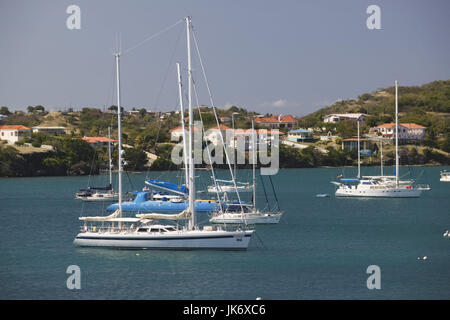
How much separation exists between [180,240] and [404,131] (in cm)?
13764

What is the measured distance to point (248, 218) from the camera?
45.2 m

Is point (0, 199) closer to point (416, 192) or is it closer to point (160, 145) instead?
point (416, 192)

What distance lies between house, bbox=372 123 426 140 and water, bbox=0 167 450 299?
11318 centimetres

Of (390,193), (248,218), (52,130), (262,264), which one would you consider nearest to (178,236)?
(262,264)

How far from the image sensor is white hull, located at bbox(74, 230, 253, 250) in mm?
33812

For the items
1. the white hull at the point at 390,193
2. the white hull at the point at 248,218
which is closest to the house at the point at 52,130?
the white hull at the point at 390,193

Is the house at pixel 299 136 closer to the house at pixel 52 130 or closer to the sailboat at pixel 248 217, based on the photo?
the house at pixel 52 130

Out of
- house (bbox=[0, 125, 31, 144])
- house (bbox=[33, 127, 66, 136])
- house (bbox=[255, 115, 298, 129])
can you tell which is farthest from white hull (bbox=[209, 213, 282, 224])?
house (bbox=[255, 115, 298, 129])

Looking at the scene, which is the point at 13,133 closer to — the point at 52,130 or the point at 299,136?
the point at 52,130

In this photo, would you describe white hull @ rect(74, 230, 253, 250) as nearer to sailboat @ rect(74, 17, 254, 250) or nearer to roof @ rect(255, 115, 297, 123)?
sailboat @ rect(74, 17, 254, 250)

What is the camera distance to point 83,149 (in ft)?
399

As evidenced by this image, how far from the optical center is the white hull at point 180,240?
1331 inches

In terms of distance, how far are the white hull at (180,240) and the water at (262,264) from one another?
388 mm
